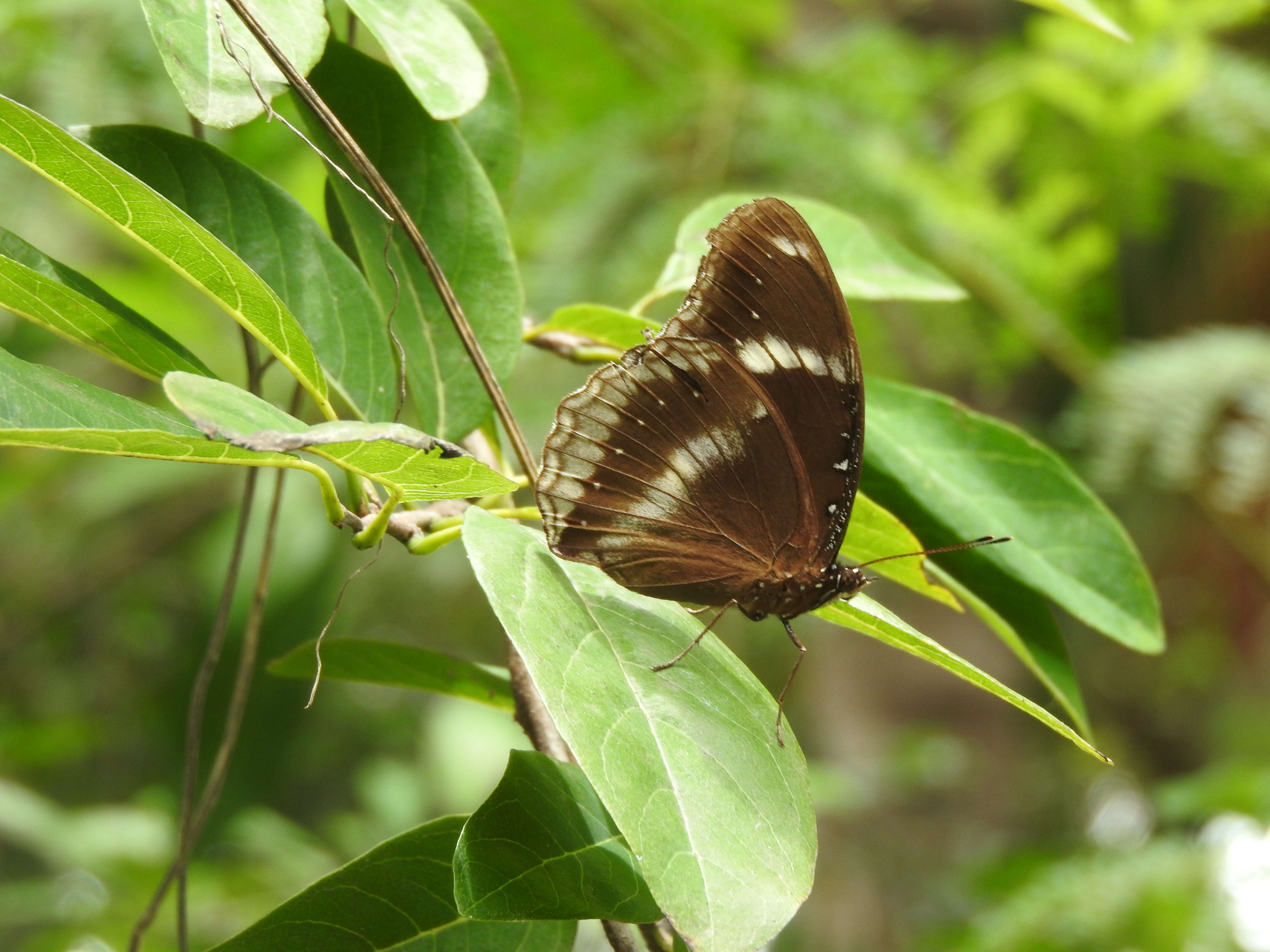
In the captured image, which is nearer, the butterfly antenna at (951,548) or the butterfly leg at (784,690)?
the butterfly leg at (784,690)

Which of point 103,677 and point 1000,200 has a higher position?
point 1000,200

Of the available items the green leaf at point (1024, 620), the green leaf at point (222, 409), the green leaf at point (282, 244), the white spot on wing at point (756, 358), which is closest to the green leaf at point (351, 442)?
the green leaf at point (222, 409)

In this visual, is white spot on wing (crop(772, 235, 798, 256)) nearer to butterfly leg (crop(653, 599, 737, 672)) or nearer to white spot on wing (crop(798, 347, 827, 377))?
white spot on wing (crop(798, 347, 827, 377))

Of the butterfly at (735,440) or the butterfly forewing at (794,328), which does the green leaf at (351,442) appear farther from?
the butterfly forewing at (794,328)

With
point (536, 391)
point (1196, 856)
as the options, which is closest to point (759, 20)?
point (536, 391)

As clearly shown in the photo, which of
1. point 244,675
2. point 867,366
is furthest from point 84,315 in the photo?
point 867,366

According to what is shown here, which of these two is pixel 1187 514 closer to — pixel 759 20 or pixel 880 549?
pixel 759 20
